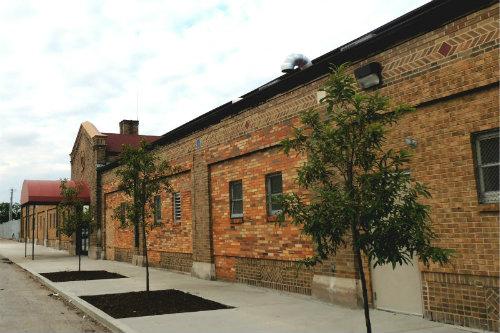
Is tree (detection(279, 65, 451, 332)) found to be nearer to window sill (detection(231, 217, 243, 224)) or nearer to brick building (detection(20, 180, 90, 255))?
window sill (detection(231, 217, 243, 224))

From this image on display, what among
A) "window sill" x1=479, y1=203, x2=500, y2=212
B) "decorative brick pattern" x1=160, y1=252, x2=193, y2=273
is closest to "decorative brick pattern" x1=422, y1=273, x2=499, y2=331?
"window sill" x1=479, y1=203, x2=500, y2=212


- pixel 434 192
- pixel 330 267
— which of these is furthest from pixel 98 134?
pixel 434 192

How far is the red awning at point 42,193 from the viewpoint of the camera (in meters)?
26.6

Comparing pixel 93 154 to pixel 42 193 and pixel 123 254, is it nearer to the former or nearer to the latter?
pixel 42 193

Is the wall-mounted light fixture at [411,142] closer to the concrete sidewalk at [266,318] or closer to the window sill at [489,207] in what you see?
the window sill at [489,207]

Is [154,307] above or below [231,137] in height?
below

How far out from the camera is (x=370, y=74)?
8.84 m

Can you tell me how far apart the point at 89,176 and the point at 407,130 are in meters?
23.5

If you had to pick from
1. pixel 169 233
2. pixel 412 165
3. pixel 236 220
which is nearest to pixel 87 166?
pixel 169 233

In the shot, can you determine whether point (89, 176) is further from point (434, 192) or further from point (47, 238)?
point (434, 192)

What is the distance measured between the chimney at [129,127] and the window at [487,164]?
30.8 metres

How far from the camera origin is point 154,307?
31.9 ft

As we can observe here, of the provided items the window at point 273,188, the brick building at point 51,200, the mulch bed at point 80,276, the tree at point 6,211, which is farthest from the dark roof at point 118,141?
the tree at point 6,211

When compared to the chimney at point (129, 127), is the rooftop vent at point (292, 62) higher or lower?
lower
